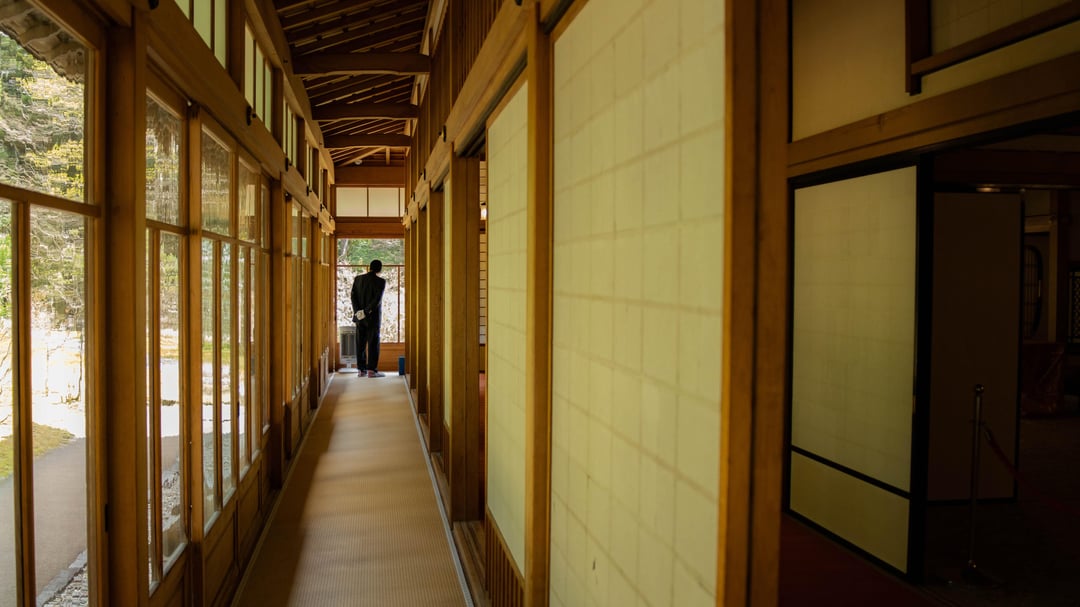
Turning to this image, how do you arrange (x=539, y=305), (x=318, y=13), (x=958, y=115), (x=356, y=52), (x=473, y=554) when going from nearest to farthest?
1. (x=539, y=305)
2. (x=958, y=115)
3. (x=473, y=554)
4. (x=318, y=13)
5. (x=356, y=52)

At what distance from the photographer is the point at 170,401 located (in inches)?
104

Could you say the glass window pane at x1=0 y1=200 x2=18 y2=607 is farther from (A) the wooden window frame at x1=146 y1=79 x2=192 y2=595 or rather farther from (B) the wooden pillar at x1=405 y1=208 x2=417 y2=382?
(B) the wooden pillar at x1=405 y1=208 x2=417 y2=382

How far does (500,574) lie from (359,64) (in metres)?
4.70

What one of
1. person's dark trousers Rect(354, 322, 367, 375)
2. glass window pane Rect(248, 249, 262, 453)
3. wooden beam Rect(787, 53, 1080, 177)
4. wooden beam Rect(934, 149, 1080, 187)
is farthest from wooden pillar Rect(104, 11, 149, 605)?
person's dark trousers Rect(354, 322, 367, 375)

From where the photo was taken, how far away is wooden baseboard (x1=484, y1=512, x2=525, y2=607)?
2701 millimetres

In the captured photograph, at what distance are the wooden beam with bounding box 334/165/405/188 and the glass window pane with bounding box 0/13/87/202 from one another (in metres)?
11.1

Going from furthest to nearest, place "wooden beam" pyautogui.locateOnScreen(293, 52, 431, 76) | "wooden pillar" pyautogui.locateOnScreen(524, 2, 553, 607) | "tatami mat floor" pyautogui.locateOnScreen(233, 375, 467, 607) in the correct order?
1. "wooden beam" pyautogui.locateOnScreen(293, 52, 431, 76)
2. "tatami mat floor" pyautogui.locateOnScreen(233, 375, 467, 607)
3. "wooden pillar" pyautogui.locateOnScreen(524, 2, 553, 607)

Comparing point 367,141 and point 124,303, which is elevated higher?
point 367,141

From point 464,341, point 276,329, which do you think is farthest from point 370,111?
point 464,341

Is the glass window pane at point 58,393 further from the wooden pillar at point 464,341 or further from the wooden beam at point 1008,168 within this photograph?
the wooden beam at point 1008,168

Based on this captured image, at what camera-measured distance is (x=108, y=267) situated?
1965 mm

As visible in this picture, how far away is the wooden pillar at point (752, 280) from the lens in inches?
40.2

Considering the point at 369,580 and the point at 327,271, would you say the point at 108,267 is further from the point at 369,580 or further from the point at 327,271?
the point at 327,271

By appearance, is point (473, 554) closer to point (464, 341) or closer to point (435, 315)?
point (464, 341)
